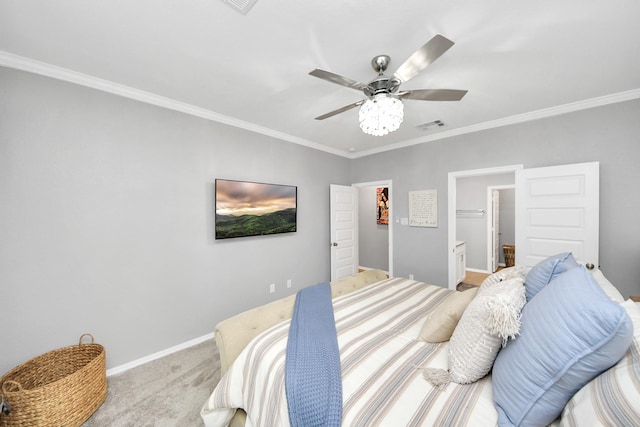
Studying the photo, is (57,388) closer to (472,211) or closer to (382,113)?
(382,113)

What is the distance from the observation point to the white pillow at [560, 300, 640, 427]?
23.8 inches

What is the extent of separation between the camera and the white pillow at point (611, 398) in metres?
0.61

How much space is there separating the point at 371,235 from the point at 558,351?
515 cm

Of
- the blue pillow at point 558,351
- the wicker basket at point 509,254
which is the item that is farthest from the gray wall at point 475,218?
the blue pillow at point 558,351

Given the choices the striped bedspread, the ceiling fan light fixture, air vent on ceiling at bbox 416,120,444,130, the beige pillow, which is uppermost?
air vent on ceiling at bbox 416,120,444,130

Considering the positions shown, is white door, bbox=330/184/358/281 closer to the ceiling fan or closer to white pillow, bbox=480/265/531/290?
the ceiling fan

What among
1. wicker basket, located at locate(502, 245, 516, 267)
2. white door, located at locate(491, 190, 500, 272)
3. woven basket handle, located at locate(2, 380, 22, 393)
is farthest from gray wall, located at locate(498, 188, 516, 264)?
woven basket handle, located at locate(2, 380, 22, 393)

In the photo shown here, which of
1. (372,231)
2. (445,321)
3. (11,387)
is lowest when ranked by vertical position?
(11,387)

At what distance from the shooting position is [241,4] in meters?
1.35

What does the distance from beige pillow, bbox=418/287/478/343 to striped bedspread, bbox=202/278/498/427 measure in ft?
0.14

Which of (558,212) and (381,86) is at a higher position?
(381,86)

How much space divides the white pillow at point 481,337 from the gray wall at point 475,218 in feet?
16.7

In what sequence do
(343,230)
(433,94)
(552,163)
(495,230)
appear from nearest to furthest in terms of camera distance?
(433,94), (552,163), (343,230), (495,230)

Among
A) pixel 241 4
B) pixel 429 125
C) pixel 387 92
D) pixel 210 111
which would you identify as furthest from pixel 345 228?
pixel 241 4
